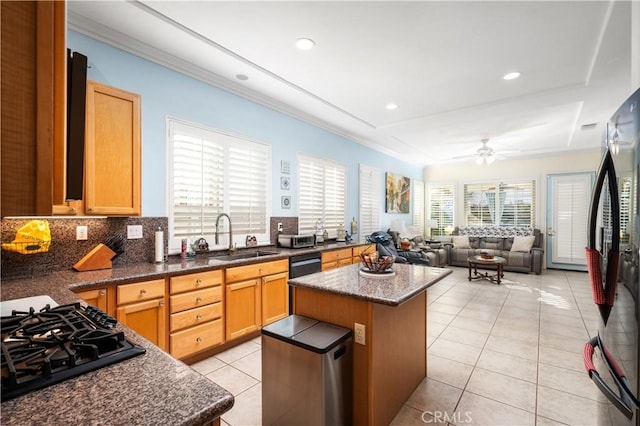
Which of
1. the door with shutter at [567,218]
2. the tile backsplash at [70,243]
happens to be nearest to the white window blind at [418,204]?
the door with shutter at [567,218]

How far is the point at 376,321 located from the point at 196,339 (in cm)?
180

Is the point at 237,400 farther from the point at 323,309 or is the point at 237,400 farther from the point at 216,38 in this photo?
the point at 216,38

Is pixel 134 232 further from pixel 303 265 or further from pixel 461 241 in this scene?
pixel 461 241

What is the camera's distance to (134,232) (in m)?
2.80

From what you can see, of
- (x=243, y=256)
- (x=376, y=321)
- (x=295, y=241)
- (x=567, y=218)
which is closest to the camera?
(x=376, y=321)

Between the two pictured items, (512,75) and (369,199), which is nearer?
(512,75)

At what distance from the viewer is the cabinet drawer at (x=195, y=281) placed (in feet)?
8.43

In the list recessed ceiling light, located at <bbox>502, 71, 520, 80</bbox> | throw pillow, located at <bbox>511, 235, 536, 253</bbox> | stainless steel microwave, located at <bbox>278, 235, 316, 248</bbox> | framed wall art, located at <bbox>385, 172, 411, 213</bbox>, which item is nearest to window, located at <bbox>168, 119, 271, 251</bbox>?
stainless steel microwave, located at <bbox>278, 235, 316, 248</bbox>

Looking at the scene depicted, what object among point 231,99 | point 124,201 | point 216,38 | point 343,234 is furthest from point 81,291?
point 343,234

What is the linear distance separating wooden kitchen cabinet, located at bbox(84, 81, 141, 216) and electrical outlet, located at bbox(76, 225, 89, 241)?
300 mm

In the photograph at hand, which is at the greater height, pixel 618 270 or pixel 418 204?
pixel 418 204

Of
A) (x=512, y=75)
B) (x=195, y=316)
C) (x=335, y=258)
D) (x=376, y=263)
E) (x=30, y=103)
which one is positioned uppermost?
(x=512, y=75)

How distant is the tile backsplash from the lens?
2.21 meters

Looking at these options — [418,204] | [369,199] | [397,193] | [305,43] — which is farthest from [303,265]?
[418,204]
